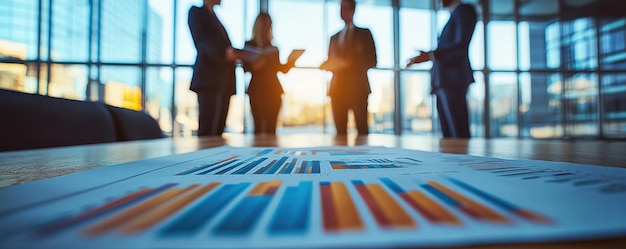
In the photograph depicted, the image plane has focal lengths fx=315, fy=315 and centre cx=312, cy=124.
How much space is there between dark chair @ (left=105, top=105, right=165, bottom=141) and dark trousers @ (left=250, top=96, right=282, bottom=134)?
1.89 ft

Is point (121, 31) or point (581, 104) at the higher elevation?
point (121, 31)

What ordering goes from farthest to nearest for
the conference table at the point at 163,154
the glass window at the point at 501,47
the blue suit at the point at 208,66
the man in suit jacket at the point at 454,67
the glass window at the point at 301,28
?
1. the glass window at the point at 501,47
2. the glass window at the point at 301,28
3. the blue suit at the point at 208,66
4. the man in suit jacket at the point at 454,67
5. the conference table at the point at 163,154

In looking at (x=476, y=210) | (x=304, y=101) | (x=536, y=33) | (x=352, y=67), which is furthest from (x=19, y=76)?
(x=536, y=33)

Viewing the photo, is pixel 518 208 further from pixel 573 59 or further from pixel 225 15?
pixel 573 59

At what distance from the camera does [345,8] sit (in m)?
1.82

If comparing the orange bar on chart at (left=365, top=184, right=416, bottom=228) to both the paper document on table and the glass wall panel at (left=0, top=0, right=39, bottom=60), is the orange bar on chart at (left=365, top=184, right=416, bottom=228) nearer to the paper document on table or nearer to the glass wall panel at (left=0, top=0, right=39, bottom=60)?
the paper document on table

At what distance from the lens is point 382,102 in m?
4.85

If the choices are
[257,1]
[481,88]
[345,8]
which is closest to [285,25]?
[257,1]

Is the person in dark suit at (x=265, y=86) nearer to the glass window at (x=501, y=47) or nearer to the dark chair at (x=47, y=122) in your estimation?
the dark chair at (x=47, y=122)

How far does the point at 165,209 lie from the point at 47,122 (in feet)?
3.19

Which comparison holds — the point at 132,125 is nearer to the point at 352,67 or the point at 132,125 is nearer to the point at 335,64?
the point at 335,64

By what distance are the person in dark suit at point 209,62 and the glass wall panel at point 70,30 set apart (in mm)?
3553

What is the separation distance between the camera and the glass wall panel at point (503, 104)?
196 inches

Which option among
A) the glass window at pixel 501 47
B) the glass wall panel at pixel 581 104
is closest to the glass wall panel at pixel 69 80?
the glass window at pixel 501 47
